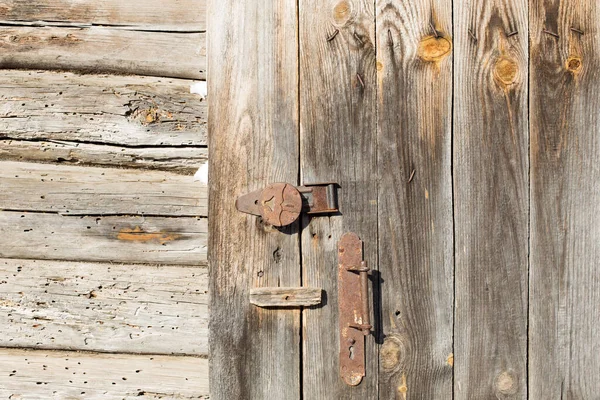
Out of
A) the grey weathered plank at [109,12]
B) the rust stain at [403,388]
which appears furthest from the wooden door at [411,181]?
the grey weathered plank at [109,12]

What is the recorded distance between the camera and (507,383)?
1.30m

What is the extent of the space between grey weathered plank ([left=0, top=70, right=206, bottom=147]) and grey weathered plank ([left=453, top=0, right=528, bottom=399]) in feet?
2.21

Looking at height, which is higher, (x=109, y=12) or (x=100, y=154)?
(x=109, y=12)

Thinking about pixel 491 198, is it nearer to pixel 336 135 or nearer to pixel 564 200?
pixel 564 200

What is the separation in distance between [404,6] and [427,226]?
0.51 m

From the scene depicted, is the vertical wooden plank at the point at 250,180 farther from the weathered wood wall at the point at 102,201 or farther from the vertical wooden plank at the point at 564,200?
the vertical wooden plank at the point at 564,200

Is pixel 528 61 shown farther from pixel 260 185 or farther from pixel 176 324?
pixel 176 324

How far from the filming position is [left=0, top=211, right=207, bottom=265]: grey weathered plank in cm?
146

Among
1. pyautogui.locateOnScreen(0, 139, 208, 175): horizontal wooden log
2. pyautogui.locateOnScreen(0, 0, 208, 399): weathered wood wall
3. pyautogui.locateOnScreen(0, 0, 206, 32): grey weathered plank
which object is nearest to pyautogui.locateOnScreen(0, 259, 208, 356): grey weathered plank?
pyautogui.locateOnScreen(0, 0, 208, 399): weathered wood wall

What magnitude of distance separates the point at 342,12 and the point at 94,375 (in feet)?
3.70

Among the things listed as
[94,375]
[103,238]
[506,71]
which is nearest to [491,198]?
[506,71]

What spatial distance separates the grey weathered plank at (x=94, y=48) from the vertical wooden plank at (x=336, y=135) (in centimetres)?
34

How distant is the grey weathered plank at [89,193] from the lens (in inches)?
57.1

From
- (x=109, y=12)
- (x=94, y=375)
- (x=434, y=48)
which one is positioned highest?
(x=109, y=12)
